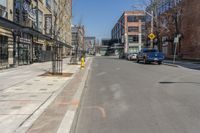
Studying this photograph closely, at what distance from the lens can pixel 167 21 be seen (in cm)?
5634

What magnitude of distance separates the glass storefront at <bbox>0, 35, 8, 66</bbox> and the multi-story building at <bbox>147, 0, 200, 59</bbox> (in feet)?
89.8

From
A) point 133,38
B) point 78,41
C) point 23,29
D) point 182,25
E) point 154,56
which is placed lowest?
point 154,56

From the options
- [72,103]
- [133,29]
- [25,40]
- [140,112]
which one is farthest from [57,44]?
[133,29]

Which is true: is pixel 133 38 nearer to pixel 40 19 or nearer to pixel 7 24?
pixel 40 19

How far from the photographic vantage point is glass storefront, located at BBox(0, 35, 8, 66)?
86.5ft

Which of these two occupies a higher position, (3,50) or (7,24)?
(7,24)

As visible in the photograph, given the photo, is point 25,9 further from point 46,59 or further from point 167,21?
point 167,21

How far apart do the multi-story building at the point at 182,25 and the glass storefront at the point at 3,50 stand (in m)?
27.4

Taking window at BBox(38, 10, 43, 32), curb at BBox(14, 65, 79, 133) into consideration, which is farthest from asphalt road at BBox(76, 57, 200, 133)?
window at BBox(38, 10, 43, 32)

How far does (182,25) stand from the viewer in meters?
55.1

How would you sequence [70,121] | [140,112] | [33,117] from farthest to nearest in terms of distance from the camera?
[140,112] < [33,117] < [70,121]

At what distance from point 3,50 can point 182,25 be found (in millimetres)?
37124

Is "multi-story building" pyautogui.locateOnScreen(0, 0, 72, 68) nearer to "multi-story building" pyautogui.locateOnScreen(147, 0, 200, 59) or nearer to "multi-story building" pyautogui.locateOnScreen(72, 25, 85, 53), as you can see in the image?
"multi-story building" pyautogui.locateOnScreen(72, 25, 85, 53)

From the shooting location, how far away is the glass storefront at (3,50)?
86.5ft
